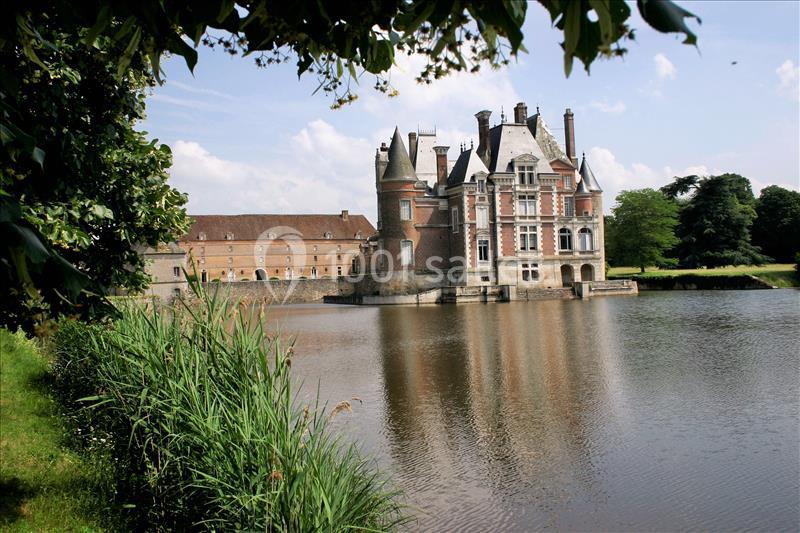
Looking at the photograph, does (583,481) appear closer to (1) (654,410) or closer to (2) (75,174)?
(1) (654,410)

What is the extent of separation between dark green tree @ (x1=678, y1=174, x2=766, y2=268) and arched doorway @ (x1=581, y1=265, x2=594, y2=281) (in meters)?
14.7

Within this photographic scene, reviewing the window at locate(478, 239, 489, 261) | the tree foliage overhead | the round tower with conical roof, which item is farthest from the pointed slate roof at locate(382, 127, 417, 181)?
the tree foliage overhead

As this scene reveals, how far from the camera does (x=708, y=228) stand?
5416 centimetres

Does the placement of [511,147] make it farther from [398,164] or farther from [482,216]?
[398,164]

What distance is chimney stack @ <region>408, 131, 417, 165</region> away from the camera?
45.3m

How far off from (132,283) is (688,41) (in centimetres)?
708

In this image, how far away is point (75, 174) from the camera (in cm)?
510

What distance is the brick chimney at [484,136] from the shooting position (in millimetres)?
42906

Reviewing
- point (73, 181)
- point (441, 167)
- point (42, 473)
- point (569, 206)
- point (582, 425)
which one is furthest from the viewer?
point (569, 206)

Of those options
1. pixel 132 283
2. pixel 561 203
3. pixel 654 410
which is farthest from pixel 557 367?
pixel 561 203

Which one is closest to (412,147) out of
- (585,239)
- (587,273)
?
(585,239)

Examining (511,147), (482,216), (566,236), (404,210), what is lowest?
(566,236)

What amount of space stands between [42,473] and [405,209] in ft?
120

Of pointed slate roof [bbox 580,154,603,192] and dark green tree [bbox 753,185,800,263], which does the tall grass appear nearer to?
pointed slate roof [bbox 580,154,603,192]
